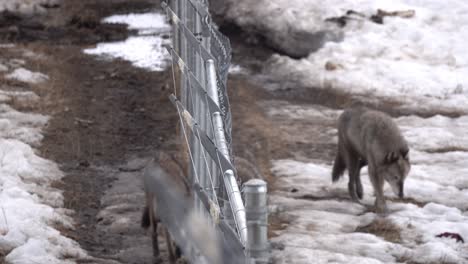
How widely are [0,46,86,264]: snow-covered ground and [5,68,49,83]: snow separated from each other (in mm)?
639

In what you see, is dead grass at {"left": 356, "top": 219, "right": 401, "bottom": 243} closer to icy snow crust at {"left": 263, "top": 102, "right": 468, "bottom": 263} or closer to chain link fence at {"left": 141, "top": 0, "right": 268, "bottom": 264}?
icy snow crust at {"left": 263, "top": 102, "right": 468, "bottom": 263}

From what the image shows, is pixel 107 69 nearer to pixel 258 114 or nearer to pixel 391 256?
pixel 258 114

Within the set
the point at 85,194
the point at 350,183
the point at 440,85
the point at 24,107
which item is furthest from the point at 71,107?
the point at 440,85

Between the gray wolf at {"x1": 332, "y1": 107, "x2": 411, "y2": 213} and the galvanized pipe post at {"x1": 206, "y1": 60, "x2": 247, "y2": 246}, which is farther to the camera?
the gray wolf at {"x1": 332, "y1": 107, "x2": 411, "y2": 213}

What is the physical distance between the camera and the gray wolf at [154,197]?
26.6 feet

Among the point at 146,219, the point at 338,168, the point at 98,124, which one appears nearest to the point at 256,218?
the point at 146,219

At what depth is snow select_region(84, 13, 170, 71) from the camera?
18.0 metres

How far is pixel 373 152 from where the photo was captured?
11.0 meters

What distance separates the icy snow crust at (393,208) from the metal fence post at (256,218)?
4613 mm

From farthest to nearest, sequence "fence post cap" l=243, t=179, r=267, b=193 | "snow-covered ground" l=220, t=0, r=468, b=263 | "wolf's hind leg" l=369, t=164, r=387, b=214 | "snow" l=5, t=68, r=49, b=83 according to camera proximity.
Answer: "snow" l=5, t=68, r=49, b=83 < "wolf's hind leg" l=369, t=164, r=387, b=214 < "snow-covered ground" l=220, t=0, r=468, b=263 < "fence post cap" l=243, t=179, r=267, b=193

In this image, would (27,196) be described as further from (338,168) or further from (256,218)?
(256,218)

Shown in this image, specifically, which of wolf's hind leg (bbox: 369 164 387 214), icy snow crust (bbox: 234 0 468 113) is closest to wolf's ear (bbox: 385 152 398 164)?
wolf's hind leg (bbox: 369 164 387 214)

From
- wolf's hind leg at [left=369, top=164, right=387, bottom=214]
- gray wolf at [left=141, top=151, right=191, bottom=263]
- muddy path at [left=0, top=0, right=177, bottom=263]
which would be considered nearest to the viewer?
gray wolf at [left=141, top=151, right=191, bottom=263]

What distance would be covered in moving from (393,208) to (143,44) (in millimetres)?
9787
